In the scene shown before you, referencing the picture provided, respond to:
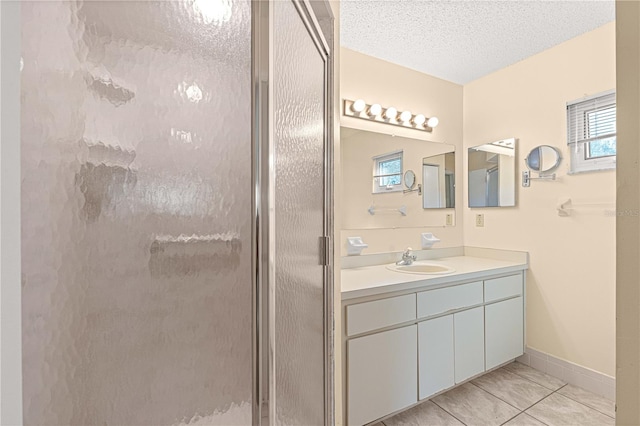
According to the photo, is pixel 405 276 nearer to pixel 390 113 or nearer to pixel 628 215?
pixel 628 215

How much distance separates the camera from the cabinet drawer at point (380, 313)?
4.79ft

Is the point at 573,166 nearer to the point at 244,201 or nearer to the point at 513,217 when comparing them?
the point at 513,217

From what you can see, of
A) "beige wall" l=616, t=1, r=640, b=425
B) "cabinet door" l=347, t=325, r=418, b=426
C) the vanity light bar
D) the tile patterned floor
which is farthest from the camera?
the vanity light bar

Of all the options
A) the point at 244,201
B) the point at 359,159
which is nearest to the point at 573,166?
the point at 359,159

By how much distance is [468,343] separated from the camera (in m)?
1.88

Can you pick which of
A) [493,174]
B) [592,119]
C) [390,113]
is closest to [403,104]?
[390,113]

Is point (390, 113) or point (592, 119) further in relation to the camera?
point (390, 113)

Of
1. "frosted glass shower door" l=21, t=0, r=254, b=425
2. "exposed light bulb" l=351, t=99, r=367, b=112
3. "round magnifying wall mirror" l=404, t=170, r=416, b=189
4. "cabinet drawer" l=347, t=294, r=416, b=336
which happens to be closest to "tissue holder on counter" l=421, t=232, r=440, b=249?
"round magnifying wall mirror" l=404, t=170, r=416, b=189

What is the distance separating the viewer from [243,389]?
1.59ft

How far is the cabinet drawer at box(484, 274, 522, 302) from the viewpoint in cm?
199

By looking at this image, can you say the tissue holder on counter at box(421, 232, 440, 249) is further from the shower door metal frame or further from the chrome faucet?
the shower door metal frame

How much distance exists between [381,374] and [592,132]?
2.03m

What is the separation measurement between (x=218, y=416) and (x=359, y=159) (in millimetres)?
1868

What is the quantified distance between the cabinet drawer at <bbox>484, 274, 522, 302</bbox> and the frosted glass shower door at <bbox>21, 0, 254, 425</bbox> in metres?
1.97
